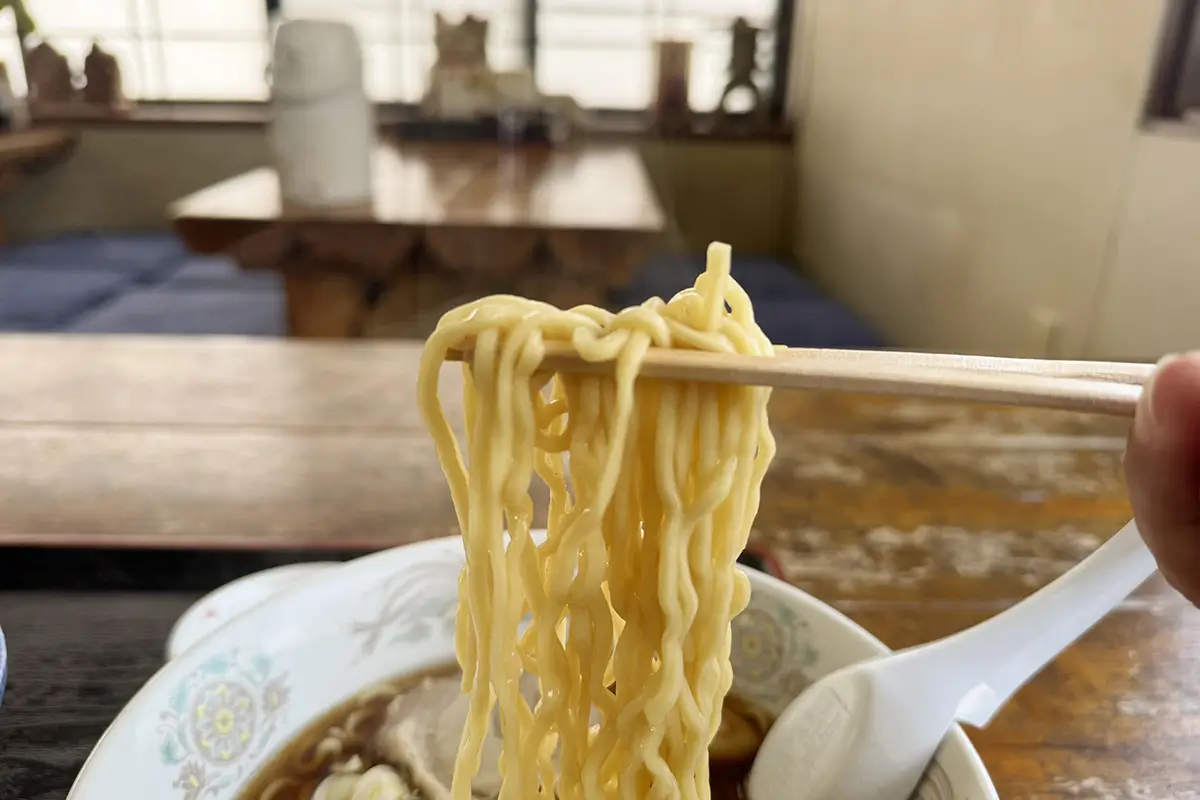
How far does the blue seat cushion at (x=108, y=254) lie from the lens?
3.07 metres

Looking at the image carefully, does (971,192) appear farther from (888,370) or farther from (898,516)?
(888,370)

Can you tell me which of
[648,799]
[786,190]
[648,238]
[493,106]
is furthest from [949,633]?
[786,190]

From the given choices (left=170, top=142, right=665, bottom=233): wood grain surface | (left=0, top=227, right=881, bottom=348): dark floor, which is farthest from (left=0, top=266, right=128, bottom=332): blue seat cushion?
(left=170, top=142, right=665, bottom=233): wood grain surface

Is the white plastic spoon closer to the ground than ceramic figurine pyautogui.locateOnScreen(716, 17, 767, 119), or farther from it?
closer to the ground

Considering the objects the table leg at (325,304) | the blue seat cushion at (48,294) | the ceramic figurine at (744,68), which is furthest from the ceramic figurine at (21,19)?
the ceramic figurine at (744,68)

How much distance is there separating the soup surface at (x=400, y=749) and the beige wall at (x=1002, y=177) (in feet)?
4.09

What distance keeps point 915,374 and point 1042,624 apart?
7.5 inches

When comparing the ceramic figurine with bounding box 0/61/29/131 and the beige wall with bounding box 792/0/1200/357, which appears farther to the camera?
the ceramic figurine with bounding box 0/61/29/131

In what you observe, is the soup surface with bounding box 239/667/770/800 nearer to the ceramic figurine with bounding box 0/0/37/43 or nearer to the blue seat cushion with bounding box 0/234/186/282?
the blue seat cushion with bounding box 0/234/186/282

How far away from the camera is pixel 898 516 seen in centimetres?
88

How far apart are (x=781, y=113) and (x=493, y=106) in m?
1.23

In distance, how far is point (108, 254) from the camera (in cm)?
323

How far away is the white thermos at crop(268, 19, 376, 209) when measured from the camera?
1811mm

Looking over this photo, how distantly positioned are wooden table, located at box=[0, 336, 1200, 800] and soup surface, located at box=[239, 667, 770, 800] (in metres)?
0.14
